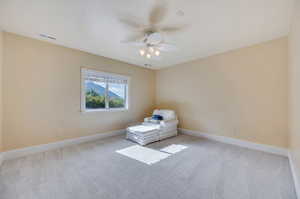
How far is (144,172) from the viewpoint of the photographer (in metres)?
2.21

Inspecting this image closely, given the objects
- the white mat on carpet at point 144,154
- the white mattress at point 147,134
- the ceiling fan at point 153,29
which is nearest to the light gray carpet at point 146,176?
the white mat on carpet at point 144,154

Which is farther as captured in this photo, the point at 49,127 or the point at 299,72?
the point at 49,127

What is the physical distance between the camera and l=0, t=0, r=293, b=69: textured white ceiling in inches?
75.4

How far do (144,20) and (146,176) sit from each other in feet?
8.59

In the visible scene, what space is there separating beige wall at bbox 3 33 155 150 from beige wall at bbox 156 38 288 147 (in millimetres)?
2861

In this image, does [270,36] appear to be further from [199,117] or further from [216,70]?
[199,117]

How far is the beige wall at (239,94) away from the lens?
115 inches

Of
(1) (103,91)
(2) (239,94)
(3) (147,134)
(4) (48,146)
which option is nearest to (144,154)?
(3) (147,134)

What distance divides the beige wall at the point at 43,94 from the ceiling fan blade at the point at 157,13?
2407mm

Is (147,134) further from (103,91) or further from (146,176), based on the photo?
(103,91)

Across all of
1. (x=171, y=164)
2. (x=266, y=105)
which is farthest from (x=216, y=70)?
(x=171, y=164)

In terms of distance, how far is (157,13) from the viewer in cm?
210

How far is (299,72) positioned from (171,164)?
89.7 inches

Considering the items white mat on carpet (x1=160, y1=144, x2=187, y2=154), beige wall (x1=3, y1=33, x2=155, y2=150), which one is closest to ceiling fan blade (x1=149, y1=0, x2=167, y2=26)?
beige wall (x1=3, y1=33, x2=155, y2=150)
